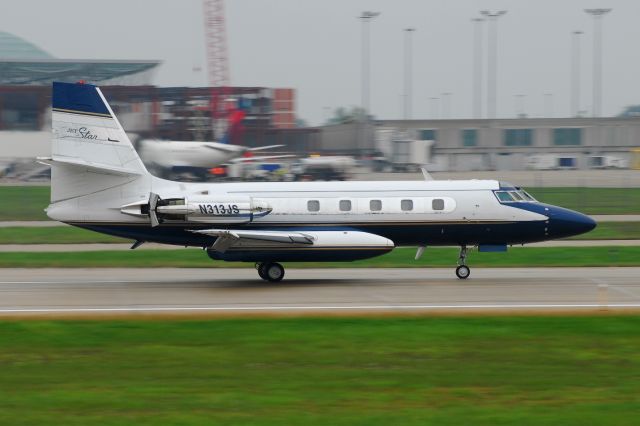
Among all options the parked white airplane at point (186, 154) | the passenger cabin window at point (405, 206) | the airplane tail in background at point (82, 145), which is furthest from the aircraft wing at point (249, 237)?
the parked white airplane at point (186, 154)

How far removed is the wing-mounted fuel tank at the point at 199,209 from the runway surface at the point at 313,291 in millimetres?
1932

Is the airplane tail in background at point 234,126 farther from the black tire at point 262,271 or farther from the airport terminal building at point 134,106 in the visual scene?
the black tire at point 262,271

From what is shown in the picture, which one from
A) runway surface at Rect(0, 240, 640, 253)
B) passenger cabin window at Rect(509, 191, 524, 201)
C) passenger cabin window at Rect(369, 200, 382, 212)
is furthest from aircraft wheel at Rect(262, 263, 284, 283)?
runway surface at Rect(0, 240, 640, 253)

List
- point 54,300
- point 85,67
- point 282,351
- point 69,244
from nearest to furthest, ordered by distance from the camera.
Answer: point 282,351 < point 54,300 < point 69,244 < point 85,67

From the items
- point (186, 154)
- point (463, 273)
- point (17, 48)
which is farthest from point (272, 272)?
point (17, 48)

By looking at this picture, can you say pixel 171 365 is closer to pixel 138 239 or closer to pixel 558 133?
pixel 138 239

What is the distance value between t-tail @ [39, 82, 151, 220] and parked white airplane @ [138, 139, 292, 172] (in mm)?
35993

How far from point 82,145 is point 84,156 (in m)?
0.31

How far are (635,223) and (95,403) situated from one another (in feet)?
115

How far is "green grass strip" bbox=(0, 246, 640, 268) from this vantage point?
105 ft

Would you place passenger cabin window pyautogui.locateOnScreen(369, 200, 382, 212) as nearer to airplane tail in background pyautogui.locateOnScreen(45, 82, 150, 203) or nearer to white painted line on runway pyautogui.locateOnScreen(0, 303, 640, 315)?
white painted line on runway pyautogui.locateOnScreen(0, 303, 640, 315)

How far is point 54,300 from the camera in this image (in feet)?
Result: 77.4

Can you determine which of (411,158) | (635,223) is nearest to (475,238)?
(635,223)

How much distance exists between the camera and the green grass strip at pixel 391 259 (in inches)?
1262
